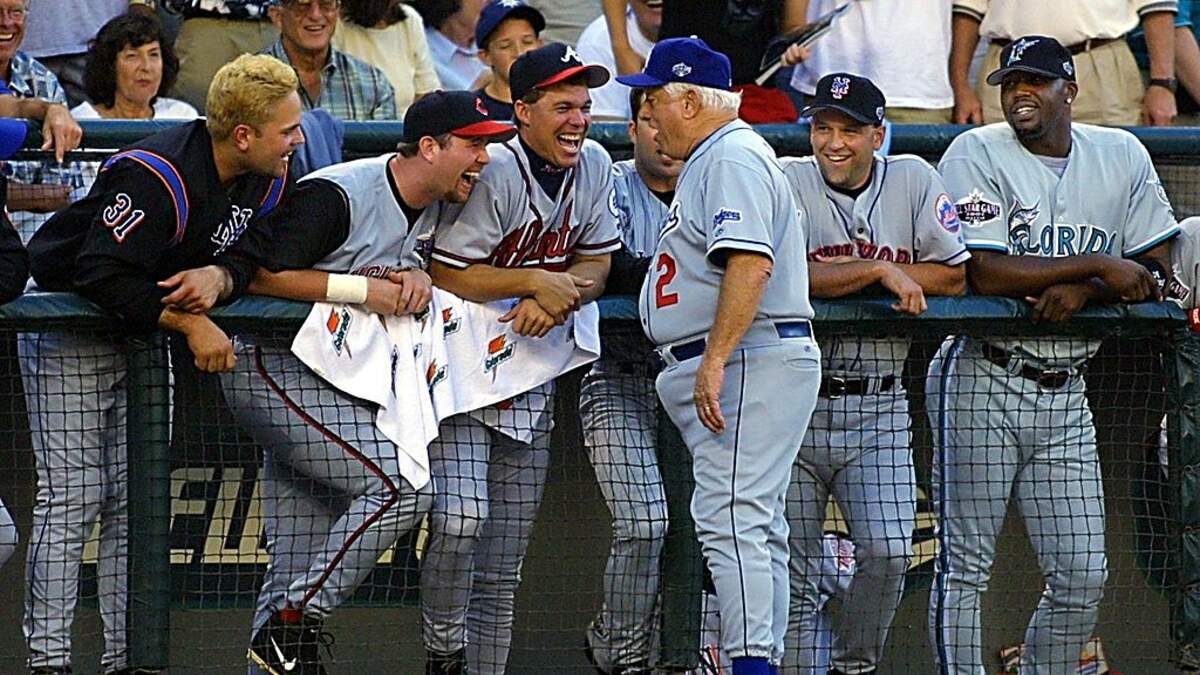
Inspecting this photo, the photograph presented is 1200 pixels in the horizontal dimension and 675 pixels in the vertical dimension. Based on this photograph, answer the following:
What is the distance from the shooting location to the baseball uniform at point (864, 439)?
5113 millimetres

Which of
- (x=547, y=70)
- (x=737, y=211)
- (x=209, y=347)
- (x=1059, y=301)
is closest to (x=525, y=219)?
(x=547, y=70)

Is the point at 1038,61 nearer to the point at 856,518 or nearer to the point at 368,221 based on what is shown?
the point at 856,518

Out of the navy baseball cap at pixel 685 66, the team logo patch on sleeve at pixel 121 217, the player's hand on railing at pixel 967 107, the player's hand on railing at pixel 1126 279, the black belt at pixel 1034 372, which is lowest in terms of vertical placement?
the black belt at pixel 1034 372

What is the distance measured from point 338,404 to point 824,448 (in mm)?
1459

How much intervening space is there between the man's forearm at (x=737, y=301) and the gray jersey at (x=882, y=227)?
75 cm

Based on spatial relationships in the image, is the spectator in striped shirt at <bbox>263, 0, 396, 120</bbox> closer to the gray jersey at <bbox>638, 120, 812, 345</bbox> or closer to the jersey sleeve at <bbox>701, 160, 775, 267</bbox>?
the gray jersey at <bbox>638, 120, 812, 345</bbox>

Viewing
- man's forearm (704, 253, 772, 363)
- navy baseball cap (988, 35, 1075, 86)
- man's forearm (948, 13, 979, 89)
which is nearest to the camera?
man's forearm (704, 253, 772, 363)

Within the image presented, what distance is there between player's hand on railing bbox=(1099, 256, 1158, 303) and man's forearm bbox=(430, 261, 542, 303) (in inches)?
66.8

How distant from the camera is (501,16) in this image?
20.6 feet

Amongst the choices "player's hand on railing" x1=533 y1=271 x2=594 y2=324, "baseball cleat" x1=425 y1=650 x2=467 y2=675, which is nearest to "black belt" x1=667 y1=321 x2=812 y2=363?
"player's hand on railing" x1=533 y1=271 x2=594 y2=324

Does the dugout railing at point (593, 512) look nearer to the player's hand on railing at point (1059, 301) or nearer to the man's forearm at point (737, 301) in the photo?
the player's hand on railing at point (1059, 301)

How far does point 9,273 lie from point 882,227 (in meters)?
2.54

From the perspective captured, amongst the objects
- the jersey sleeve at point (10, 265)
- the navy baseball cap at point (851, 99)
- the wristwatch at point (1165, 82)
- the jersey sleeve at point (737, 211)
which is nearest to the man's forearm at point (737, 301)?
the jersey sleeve at point (737, 211)

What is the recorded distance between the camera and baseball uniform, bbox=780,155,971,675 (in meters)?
5.11
